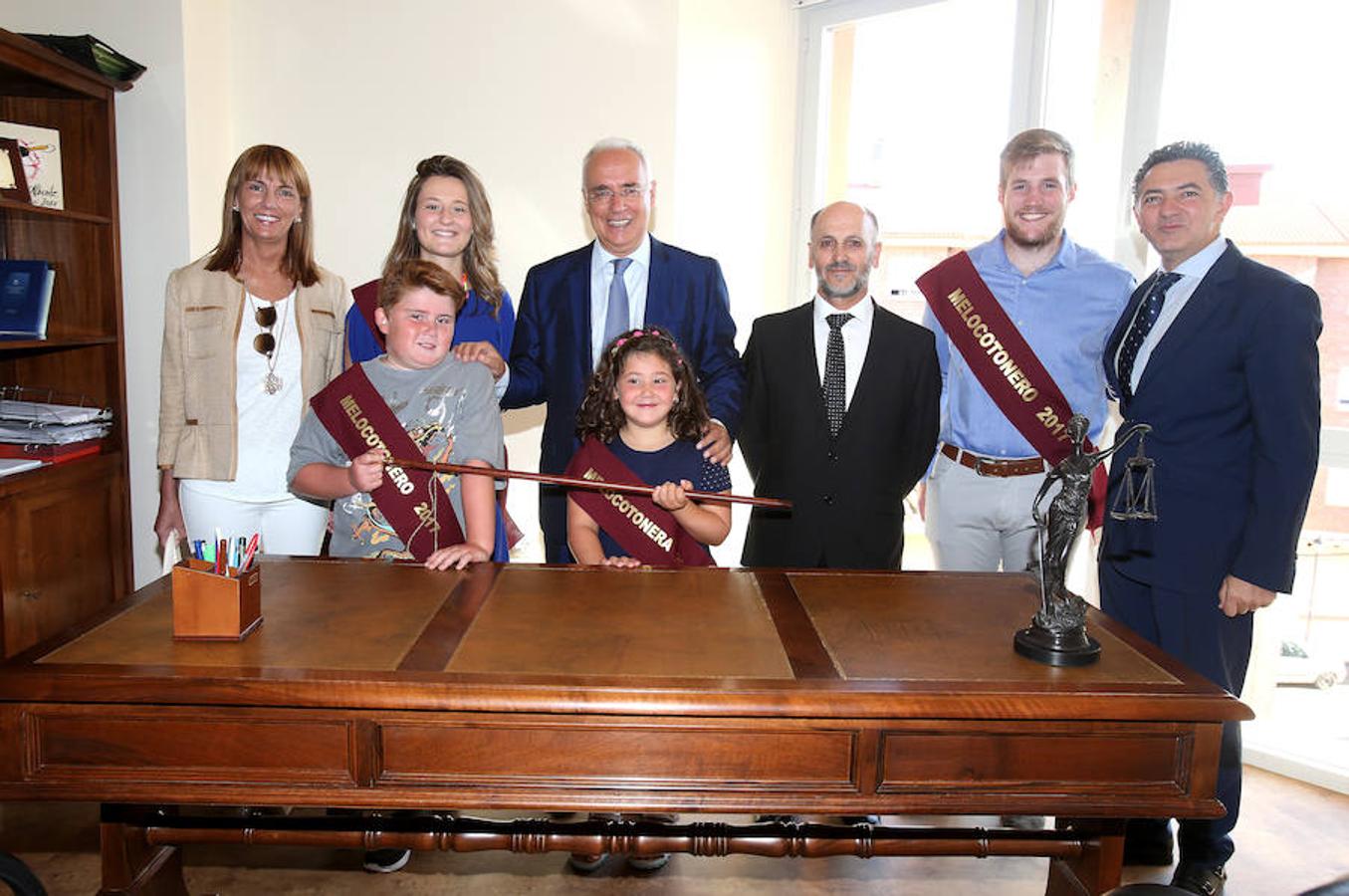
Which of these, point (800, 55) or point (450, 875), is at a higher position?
point (800, 55)

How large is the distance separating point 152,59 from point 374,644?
9.07 ft

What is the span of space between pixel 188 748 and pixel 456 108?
9.49 feet

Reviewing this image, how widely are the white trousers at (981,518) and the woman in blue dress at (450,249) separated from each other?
3.74ft

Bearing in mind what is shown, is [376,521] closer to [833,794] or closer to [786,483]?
[786,483]

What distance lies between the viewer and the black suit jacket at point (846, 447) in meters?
2.49

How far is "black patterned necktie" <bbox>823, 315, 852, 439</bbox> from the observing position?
2510 millimetres

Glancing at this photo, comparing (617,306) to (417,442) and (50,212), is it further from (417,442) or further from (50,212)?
(50,212)

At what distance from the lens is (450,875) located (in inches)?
91.9

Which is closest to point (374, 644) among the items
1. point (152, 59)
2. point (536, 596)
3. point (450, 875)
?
point (536, 596)

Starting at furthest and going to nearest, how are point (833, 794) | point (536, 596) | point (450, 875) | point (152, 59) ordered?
point (152, 59) < point (450, 875) < point (536, 596) < point (833, 794)

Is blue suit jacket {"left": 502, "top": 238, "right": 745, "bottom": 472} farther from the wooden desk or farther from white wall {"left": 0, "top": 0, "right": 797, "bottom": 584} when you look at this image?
the wooden desk

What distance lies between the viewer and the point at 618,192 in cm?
262

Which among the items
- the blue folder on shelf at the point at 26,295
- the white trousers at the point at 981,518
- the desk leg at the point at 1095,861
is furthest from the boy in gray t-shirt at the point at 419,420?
the blue folder on shelf at the point at 26,295

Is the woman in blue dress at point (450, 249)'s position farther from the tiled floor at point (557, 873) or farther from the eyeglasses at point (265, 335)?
the tiled floor at point (557, 873)
